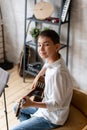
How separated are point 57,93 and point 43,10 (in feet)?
5.13

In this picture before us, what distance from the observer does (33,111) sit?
69.1 inches

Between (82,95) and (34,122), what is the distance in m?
0.40

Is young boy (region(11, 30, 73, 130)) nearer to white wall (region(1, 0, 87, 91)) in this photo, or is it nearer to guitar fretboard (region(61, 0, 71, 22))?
guitar fretboard (region(61, 0, 71, 22))

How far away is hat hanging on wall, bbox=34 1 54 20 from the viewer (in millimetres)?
2732

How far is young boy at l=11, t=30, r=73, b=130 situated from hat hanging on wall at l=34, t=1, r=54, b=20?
1.28m

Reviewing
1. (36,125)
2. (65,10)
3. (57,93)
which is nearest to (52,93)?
(57,93)

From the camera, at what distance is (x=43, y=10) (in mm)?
2744

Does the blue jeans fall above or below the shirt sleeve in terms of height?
below

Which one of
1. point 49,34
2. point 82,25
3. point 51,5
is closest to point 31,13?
point 51,5

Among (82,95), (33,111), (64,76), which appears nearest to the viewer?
(64,76)

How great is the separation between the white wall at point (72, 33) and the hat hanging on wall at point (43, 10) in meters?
0.18

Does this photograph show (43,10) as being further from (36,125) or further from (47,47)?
(36,125)

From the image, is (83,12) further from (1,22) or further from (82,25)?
(1,22)

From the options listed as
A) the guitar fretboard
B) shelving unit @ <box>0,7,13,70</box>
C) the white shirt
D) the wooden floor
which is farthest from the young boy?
shelving unit @ <box>0,7,13,70</box>
